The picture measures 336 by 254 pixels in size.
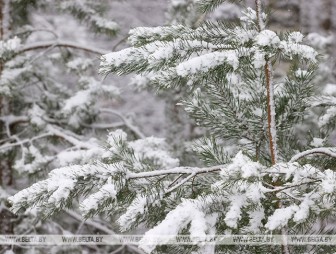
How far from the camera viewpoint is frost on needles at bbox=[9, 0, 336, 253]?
71.5 inches

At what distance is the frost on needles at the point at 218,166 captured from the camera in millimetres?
1815

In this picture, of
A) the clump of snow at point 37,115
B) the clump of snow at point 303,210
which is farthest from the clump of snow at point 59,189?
the clump of snow at point 37,115

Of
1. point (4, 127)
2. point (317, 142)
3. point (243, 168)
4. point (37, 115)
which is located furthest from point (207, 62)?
point (4, 127)

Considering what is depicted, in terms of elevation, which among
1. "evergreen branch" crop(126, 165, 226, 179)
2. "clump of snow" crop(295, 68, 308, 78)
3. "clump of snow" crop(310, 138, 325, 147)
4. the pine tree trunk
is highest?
the pine tree trunk

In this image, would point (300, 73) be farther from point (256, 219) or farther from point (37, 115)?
point (37, 115)

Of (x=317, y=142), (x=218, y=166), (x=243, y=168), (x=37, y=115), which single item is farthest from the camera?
(x=37, y=115)

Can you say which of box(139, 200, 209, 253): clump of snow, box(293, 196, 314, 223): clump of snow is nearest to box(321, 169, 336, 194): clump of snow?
box(293, 196, 314, 223): clump of snow

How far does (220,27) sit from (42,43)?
403 centimetres

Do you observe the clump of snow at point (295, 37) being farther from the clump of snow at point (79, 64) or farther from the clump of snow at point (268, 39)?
the clump of snow at point (79, 64)

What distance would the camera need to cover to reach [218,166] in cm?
219

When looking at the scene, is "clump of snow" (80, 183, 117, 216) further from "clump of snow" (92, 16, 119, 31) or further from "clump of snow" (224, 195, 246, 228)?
"clump of snow" (92, 16, 119, 31)

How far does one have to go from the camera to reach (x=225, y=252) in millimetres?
2105

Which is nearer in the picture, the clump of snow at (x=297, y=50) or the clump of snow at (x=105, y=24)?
the clump of snow at (x=297, y=50)

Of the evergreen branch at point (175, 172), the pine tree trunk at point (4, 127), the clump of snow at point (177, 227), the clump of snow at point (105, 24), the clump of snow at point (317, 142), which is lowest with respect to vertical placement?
the clump of snow at point (177, 227)
